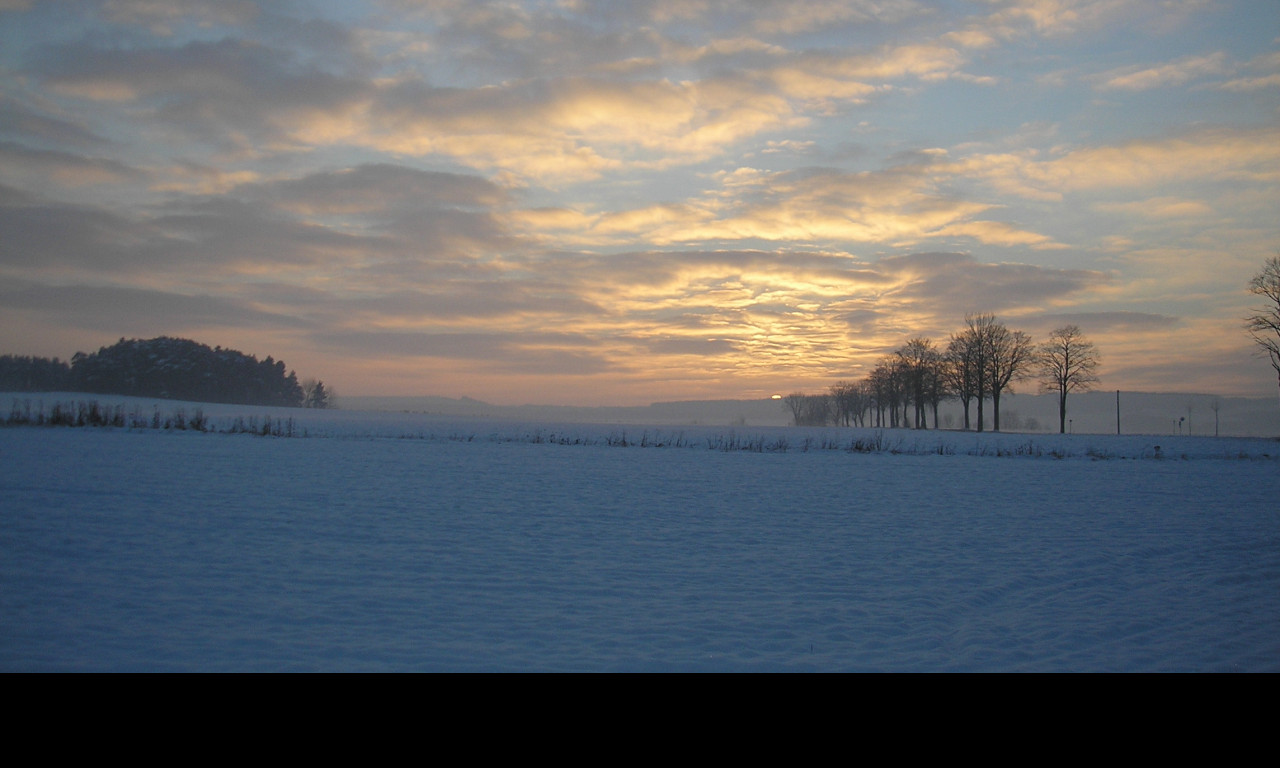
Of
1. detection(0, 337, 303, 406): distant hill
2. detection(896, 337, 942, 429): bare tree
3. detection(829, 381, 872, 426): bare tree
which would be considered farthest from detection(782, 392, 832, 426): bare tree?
detection(0, 337, 303, 406): distant hill

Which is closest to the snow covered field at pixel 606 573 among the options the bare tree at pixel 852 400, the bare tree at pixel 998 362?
the bare tree at pixel 998 362

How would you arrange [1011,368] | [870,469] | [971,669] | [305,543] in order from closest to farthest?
[971,669] < [305,543] < [870,469] < [1011,368]

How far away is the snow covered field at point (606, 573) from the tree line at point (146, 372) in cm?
9721

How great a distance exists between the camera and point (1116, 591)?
10.1 m

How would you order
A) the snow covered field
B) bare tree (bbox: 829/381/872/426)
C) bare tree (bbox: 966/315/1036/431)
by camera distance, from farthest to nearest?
bare tree (bbox: 829/381/872/426) < bare tree (bbox: 966/315/1036/431) < the snow covered field

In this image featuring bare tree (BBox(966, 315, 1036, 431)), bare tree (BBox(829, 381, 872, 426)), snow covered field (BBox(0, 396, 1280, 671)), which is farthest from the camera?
bare tree (BBox(829, 381, 872, 426))

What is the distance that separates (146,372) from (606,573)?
118473 mm

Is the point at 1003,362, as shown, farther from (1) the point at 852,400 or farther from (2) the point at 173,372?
(2) the point at 173,372

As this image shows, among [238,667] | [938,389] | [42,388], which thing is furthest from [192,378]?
[238,667]

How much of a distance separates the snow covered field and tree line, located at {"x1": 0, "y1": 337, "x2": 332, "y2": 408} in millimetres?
97212

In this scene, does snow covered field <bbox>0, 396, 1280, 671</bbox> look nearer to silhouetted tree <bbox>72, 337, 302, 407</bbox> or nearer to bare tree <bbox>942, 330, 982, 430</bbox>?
bare tree <bbox>942, 330, 982, 430</bbox>

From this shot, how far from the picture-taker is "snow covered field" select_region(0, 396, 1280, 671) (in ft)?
22.9
